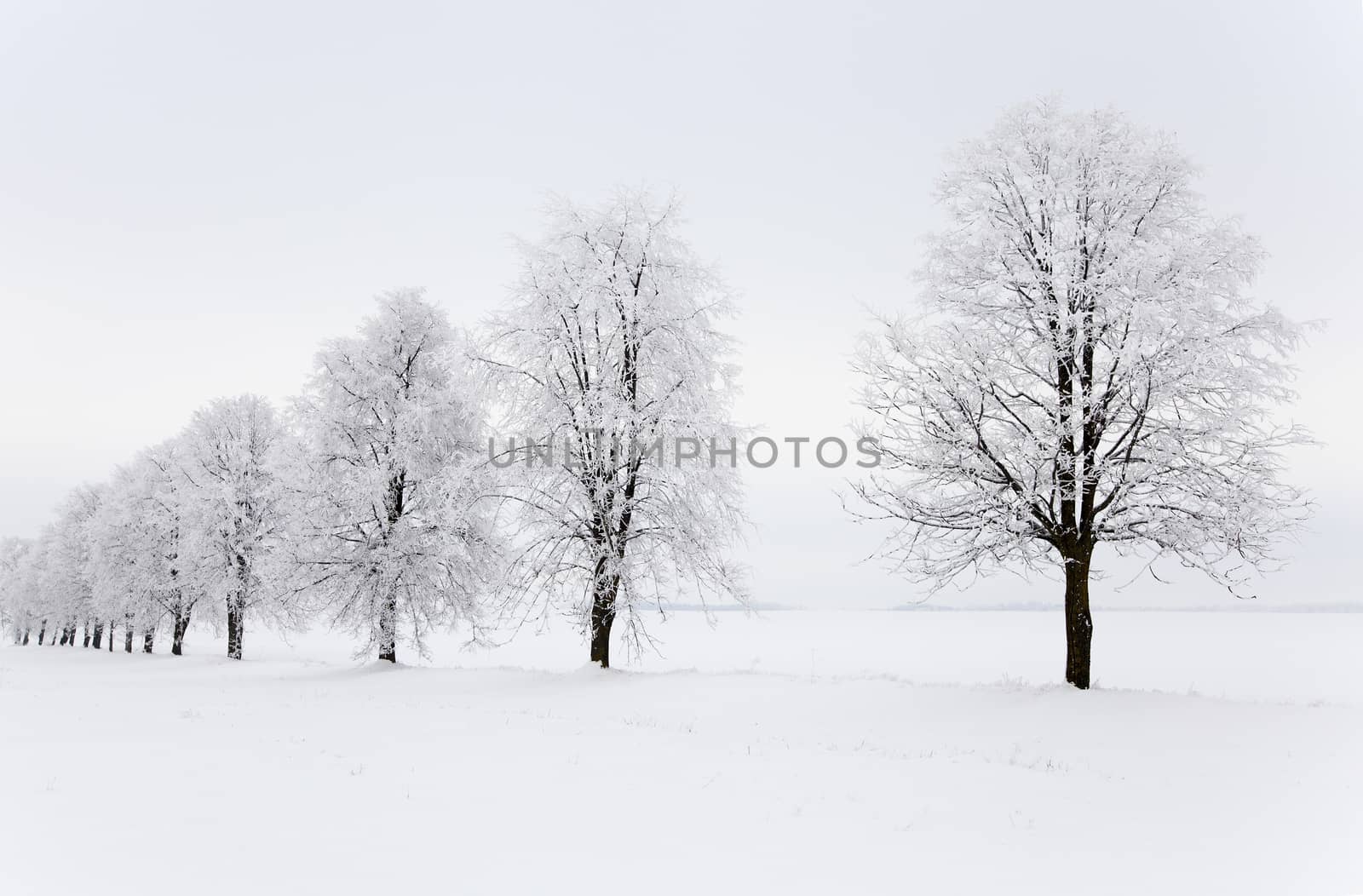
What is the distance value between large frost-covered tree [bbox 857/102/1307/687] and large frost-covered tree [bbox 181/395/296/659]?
24.4 m

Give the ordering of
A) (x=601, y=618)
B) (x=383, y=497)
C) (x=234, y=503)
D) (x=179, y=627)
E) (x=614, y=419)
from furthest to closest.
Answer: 1. (x=179, y=627)
2. (x=234, y=503)
3. (x=383, y=497)
4. (x=601, y=618)
5. (x=614, y=419)

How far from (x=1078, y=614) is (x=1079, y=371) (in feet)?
14.7

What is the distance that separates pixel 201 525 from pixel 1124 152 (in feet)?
106

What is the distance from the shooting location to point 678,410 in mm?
17844

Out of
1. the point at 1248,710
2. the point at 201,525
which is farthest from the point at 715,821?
the point at 201,525

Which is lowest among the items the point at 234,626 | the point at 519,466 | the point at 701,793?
the point at 234,626

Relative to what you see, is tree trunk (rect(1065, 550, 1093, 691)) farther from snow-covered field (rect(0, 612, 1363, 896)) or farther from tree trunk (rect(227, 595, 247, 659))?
tree trunk (rect(227, 595, 247, 659))

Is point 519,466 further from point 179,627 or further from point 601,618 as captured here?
point 179,627

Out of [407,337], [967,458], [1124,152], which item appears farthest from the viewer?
[407,337]

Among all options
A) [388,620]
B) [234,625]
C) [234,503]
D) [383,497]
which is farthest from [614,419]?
[234,625]

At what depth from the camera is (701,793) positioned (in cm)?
757

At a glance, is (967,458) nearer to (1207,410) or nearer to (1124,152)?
(1207,410)

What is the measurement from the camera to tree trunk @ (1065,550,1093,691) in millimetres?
13641

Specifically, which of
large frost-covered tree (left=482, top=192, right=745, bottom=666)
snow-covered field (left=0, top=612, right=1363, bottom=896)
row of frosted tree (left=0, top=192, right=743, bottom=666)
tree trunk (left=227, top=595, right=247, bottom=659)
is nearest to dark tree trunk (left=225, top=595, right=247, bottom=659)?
tree trunk (left=227, top=595, right=247, bottom=659)
